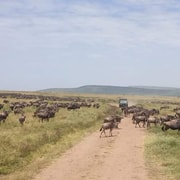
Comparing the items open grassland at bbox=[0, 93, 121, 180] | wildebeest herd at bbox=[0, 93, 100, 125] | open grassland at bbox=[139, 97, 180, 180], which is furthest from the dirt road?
wildebeest herd at bbox=[0, 93, 100, 125]

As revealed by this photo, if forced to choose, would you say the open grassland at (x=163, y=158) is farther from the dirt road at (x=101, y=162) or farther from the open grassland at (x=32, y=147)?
the open grassland at (x=32, y=147)

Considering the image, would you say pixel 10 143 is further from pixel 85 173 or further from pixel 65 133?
pixel 65 133

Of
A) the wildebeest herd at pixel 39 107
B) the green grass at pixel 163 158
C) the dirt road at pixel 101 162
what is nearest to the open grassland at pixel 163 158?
the green grass at pixel 163 158

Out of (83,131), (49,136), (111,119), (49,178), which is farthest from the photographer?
(111,119)

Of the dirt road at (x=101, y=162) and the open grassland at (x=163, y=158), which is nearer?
the dirt road at (x=101, y=162)

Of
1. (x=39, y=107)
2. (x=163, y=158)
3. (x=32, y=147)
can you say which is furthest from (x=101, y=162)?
(x=39, y=107)

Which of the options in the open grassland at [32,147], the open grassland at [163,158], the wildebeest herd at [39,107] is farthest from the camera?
the wildebeest herd at [39,107]

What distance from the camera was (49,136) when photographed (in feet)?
90.5

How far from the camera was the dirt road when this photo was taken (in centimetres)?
1717

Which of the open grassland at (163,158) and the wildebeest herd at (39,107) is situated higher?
the wildebeest herd at (39,107)

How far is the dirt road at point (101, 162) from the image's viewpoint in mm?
17172

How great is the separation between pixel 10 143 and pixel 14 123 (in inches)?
538

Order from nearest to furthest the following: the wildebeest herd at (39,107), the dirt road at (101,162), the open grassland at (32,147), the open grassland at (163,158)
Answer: the dirt road at (101,162) → the open grassland at (163,158) → the open grassland at (32,147) → the wildebeest herd at (39,107)

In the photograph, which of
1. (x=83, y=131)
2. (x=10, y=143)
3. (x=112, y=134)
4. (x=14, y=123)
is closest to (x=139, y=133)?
(x=112, y=134)
